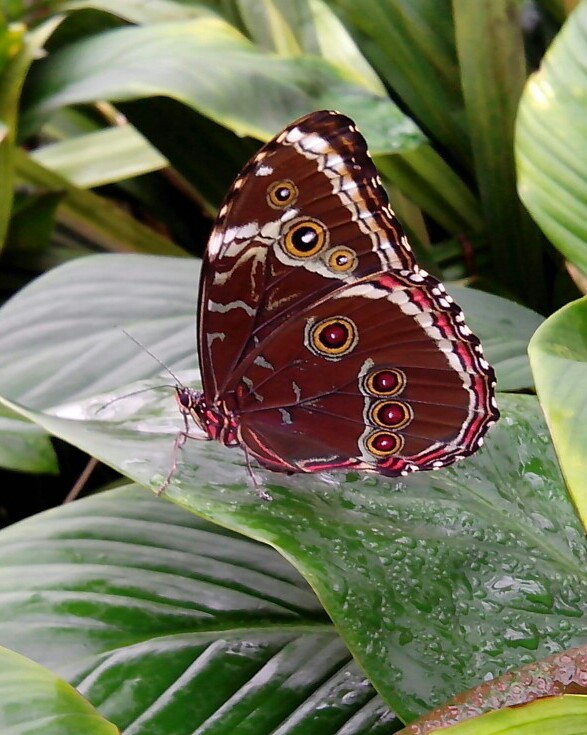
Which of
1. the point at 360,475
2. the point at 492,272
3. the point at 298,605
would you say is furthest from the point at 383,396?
the point at 492,272

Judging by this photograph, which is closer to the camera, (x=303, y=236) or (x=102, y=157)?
(x=303, y=236)

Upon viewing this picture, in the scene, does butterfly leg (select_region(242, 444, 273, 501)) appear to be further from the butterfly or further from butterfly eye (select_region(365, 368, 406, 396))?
butterfly eye (select_region(365, 368, 406, 396))

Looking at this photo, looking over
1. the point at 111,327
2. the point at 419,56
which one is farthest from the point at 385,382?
the point at 419,56

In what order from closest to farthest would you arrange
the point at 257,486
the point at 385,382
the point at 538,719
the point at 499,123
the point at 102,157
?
1. the point at 538,719
2. the point at 257,486
3. the point at 385,382
4. the point at 499,123
5. the point at 102,157

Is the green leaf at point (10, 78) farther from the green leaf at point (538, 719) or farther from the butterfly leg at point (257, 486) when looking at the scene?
the green leaf at point (538, 719)

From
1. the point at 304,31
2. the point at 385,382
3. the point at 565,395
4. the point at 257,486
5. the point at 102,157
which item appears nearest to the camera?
the point at 565,395

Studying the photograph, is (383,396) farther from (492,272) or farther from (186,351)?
(492,272)

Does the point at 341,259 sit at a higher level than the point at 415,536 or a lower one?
higher

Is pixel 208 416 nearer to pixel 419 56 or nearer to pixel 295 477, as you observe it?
pixel 295 477

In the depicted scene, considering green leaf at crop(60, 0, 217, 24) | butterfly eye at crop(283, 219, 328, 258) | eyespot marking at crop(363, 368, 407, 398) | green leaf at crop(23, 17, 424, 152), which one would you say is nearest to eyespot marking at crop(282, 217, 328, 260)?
butterfly eye at crop(283, 219, 328, 258)
